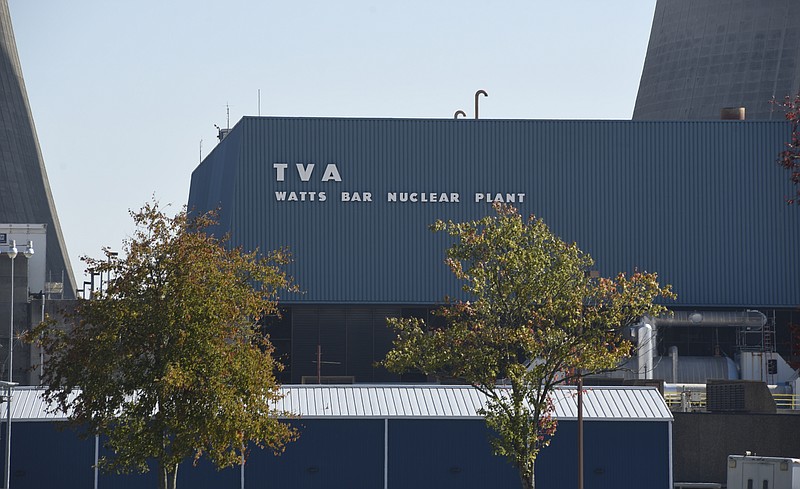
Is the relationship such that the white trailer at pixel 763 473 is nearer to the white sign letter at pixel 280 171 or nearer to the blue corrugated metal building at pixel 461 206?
the blue corrugated metal building at pixel 461 206

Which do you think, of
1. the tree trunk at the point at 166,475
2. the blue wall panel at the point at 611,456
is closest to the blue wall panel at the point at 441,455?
the blue wall panel at the point at 611,456

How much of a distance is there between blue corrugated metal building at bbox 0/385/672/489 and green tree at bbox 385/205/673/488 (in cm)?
736

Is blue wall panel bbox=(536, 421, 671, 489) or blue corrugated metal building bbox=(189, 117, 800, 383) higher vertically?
blue corrugated metal building bbox=(189, 117, 800, 383)

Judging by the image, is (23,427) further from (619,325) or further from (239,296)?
(619,325)

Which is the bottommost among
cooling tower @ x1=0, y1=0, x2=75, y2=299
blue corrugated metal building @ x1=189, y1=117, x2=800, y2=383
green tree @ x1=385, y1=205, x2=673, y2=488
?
green tree @ x1=385, y1=205, x2=673, y2=488

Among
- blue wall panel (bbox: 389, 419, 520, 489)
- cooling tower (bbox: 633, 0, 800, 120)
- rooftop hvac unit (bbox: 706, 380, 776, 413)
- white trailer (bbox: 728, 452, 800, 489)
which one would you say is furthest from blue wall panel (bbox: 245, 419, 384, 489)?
cooling tower (bbox: 633, 0, 800, 120)

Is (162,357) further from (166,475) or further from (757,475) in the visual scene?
(757,475)

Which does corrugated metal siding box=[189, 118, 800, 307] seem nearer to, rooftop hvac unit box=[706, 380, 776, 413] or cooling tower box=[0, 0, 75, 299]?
rooftop hvac unit box=[706, 380, 776, 413]

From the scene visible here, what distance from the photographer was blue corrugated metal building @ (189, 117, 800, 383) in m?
68.2

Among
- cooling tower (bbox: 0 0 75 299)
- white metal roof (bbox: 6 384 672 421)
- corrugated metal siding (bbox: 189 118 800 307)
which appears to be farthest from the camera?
cooling tower (bbox: 0 0 75 299)

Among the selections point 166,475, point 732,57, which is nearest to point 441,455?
point 166,475

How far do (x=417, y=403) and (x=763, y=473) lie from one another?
10.9 m

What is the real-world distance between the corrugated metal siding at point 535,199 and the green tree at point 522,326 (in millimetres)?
33348

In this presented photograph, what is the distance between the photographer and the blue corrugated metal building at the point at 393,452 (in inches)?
1593
